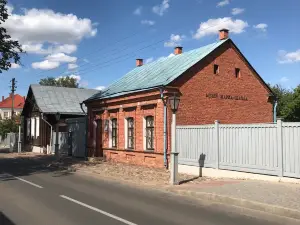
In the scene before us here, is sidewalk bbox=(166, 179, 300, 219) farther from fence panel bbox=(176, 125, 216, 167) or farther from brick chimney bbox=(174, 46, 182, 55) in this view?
brick chimney bbox=(174, 46, 182, 55)

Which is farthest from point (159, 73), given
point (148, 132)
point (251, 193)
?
point (251, 193)

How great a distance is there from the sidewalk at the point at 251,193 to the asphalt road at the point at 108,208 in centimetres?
32

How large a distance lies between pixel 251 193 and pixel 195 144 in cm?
612

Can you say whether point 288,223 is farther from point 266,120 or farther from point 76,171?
point 266,120

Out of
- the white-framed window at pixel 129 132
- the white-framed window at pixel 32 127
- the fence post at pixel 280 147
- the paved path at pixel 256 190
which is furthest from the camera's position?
the white-framed window at pixel 32 127

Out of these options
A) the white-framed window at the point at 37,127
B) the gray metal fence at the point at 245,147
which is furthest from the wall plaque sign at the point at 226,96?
the white-framed window at the point at 37,127

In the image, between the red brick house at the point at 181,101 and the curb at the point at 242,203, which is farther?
the red brick house at the point at 181,101

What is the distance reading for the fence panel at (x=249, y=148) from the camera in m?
13.1

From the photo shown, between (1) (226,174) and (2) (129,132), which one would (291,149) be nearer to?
(1) (226,174)

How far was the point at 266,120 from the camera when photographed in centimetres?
2395

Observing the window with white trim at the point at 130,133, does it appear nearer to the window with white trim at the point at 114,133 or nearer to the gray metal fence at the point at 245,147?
the window with white trim at the point at 114,133

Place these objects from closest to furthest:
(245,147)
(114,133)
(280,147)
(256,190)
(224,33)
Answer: (256,190)
(280,147)
(245,147)
(224,33)
(114,133)

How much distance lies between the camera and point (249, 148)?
46.0 feet

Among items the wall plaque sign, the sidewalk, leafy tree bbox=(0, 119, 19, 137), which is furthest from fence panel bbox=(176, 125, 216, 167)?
leafy tree bbox=(0, 119, 19, 137)
